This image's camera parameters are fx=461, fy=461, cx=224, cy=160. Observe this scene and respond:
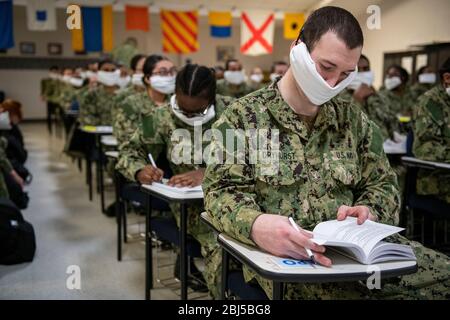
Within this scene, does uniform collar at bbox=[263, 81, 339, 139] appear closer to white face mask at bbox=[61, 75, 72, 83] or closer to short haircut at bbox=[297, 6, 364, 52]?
short haircut at bbox=[297, 6, 364, 52]

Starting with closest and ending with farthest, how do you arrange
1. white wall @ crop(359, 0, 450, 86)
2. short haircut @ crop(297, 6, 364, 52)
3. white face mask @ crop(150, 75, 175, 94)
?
short haircut @ crop(297, 6, 364, 52), white wall @ crop(359, 0, 450, 86), white face mask @ crop(150, 75, 175, 94)

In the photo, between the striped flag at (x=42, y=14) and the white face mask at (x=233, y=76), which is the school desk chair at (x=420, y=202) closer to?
the striped flag at (x=42, y=14)

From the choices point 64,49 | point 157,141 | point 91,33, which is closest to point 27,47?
point 64,49

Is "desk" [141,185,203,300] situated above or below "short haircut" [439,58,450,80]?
below

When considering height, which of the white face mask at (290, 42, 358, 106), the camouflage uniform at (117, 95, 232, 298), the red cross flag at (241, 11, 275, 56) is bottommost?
the camouflage uniform at (117, 95, 232, 298)

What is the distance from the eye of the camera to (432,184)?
2.87 m

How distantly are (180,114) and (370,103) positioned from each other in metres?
2.33

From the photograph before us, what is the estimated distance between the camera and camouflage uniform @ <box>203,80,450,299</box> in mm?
1337

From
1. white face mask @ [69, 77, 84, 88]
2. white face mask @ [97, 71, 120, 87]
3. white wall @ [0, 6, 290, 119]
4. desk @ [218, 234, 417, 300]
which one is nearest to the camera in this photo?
desk @ [218, 234, 417, 300]

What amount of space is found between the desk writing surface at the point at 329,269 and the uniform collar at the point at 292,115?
390mm

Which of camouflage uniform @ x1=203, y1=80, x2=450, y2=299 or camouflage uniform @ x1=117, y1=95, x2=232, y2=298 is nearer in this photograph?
camouflage uniform @ x1=203, y1=80, x2=450, y2=299

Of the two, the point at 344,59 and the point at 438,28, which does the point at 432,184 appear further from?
the point at 344,59

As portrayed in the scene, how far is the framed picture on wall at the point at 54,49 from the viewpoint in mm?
13352

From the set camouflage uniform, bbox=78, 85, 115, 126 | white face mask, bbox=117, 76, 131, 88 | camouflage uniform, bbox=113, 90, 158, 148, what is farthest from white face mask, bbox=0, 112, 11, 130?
white face mask, bbox=117, 76, 131, 88
